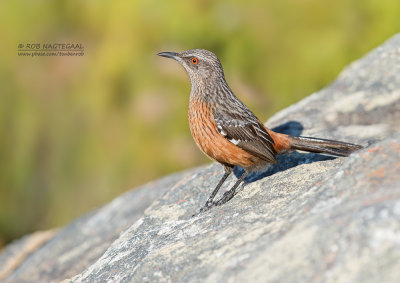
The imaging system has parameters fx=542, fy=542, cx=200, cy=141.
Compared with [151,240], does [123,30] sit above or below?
above

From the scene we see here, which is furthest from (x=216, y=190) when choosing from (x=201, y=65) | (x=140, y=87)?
(x=140, y=87)

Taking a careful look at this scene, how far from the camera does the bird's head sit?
5.67 meters

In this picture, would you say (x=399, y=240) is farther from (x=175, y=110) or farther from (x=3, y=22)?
(x=3, y=22)

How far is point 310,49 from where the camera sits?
→ 355 inches

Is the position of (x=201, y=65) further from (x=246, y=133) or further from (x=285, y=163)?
(x=285, y=163)

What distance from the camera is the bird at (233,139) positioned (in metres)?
4.93

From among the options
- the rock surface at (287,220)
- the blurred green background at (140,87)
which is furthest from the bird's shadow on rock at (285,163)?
the blurred green background at (140,87)

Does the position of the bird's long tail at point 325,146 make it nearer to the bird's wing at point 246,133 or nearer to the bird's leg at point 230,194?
the bird's wing at point 246,133

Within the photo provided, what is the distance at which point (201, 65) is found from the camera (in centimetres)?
576

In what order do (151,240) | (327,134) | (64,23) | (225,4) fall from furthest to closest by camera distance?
(64,23) → (225,4) → (327,134) → (151,240)

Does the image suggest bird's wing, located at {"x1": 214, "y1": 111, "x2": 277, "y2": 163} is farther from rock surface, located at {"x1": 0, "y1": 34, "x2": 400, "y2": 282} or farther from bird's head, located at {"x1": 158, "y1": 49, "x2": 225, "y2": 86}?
bird's head, located at {"x1": 158, "y1": 49, "x2": 225, "y2": 86}

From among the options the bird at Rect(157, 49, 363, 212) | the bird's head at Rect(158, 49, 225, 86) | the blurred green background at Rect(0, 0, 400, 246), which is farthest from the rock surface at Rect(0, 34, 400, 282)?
the blurred green background at Rect(0, 0, 400, 246)

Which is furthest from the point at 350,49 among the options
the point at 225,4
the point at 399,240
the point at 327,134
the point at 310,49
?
the point at 399,240

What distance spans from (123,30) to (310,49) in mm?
3286
